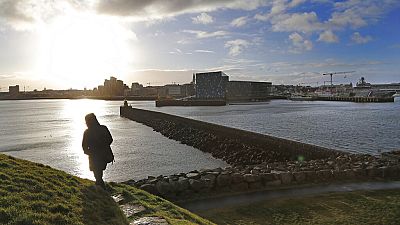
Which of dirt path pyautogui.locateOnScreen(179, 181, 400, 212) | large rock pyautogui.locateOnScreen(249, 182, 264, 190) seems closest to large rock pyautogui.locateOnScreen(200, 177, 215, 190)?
dirt path pyautogui.locateOnScreen(179, 181, 400, 212)

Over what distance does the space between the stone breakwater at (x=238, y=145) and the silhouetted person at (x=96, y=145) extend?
452 inches

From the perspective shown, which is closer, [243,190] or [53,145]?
[243,190]

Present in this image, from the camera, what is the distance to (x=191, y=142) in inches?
1218

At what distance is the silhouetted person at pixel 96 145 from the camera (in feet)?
21.8

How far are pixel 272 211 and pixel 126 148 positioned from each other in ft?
74.6

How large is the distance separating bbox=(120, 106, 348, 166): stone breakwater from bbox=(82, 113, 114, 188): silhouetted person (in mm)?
11493

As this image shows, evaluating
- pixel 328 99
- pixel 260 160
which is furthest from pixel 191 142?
pixel 328 99

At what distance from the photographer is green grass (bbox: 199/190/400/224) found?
22.0 ft

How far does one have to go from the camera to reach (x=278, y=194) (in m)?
8.60

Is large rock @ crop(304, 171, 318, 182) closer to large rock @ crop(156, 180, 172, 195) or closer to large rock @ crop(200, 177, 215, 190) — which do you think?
large rock @ crop(200, 177, 215, 190)

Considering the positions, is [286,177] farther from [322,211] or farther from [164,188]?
[164,188]

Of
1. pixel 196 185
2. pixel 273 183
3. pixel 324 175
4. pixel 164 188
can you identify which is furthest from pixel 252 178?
pixel 164 188

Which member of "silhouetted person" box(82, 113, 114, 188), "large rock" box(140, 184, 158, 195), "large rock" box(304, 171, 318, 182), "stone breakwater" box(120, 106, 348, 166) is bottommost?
"stone breakwater" box(120, 106, 348, 166)

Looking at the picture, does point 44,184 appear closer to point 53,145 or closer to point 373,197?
point 373,197
